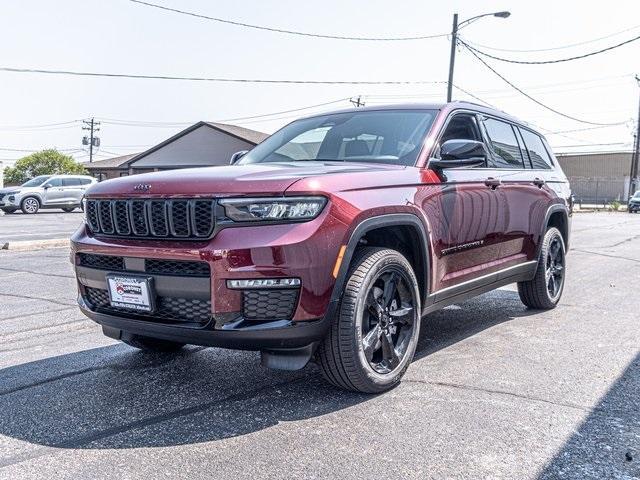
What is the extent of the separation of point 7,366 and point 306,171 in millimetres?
2522

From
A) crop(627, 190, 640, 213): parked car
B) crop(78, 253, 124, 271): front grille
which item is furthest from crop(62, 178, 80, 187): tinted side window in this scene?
crop(627, 190, 640, 213): parked car

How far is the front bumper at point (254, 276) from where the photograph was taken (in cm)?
314

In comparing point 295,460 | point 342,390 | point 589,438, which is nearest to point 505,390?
point 589,438

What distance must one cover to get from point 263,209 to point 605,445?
2.00m

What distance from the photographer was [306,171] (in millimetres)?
3555

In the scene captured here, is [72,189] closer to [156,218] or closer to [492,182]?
[492,182]

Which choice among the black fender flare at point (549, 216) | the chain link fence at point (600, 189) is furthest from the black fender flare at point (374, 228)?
the chain link fence at point (600, 189)

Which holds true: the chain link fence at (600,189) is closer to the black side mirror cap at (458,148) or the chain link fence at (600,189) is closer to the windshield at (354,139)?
the windshield at (354,139)

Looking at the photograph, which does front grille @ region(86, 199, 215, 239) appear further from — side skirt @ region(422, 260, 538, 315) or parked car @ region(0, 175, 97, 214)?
Result: parked car @ region(0, 175, 97, 214)

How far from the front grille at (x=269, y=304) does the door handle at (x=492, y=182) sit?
233 centimetres

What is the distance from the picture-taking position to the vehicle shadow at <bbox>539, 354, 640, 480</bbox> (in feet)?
8.95

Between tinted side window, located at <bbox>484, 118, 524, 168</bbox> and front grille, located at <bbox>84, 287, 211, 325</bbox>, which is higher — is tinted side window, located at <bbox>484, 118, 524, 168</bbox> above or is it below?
above

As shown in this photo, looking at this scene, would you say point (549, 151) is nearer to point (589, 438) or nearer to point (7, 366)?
point (589, 438)

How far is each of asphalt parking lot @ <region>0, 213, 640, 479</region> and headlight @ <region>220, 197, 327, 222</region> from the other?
1.06 metres
